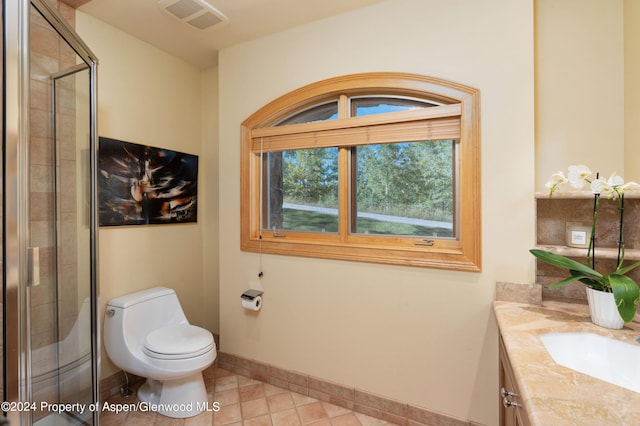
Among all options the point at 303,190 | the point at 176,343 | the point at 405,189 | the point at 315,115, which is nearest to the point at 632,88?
the point at 405,189

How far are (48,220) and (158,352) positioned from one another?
989 mm

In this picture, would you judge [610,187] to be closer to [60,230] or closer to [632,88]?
[632,88]

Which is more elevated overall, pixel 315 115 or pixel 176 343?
pixel 315 115

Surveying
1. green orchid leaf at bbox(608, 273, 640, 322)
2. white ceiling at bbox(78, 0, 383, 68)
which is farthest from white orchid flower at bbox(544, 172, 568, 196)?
white ceiling at bbox(78, 0, 383, 68)

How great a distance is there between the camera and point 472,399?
5.59 feet

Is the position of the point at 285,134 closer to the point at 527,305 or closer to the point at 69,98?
the point at 69,98

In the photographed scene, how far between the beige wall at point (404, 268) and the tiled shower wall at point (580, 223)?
5.8 inches

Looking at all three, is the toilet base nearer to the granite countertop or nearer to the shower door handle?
the shower door handle

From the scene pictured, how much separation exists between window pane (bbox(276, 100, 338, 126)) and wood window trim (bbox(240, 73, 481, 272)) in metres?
0.05

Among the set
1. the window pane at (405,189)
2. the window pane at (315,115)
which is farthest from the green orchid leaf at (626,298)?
the window pane at (315,115)

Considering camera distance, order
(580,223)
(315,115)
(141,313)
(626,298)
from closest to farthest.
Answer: (626,298) < (580,223) < (141,313) < (315,115)

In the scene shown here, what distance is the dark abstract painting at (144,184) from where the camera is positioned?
211cm

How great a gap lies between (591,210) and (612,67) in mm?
750

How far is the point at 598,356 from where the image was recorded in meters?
1.17
